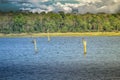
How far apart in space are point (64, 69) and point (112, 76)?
37.0ft

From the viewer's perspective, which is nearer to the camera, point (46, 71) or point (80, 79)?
point (80, 79)

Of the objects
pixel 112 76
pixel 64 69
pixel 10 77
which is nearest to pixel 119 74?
pixel 112 76

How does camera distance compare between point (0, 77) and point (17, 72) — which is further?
point (17, 72)

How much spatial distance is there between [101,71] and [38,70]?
9.93 m

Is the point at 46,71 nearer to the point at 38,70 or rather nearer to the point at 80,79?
the point at 38,70

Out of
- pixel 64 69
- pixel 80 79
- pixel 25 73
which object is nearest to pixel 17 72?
pixel 25 73

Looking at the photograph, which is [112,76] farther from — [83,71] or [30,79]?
[30,79]

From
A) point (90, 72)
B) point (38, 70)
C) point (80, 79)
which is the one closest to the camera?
point (80, 79)

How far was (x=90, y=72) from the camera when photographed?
57969 millimetres

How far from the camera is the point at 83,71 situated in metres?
59.5

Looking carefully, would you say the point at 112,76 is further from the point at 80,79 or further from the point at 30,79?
the point at 30,79

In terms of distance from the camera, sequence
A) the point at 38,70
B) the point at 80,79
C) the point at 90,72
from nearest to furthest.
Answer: the point at 80,79 → the point at 90,72 → the point at 38,70

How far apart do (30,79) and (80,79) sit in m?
6.57

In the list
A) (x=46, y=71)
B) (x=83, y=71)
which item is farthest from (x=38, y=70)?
(x=83, y=71)
